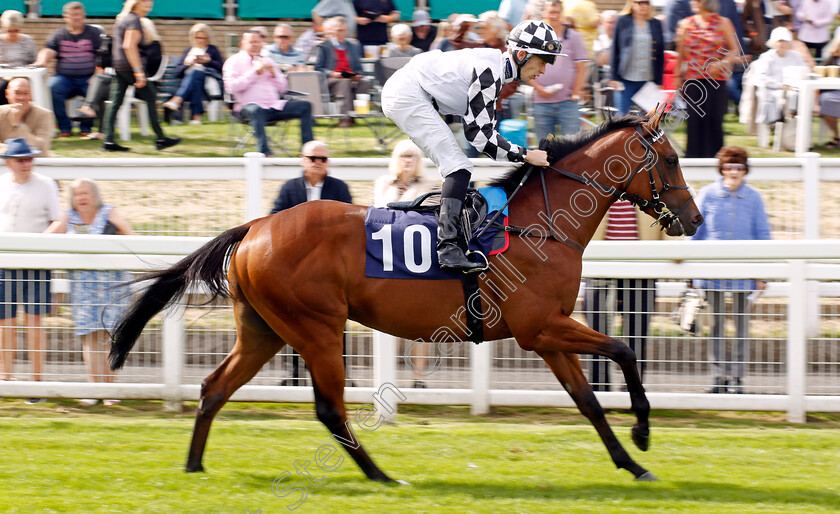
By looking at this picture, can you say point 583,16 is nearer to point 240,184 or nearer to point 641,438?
point 240,184

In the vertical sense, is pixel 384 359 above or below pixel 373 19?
below

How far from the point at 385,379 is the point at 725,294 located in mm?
1887

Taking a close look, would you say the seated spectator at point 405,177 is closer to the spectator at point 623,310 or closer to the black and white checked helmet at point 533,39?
the spectator at point 623,310

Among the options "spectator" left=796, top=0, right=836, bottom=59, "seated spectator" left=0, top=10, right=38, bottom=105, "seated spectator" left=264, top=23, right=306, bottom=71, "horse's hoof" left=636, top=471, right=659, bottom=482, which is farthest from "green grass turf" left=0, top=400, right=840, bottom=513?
"spectator" left=796, top=0, right=836, bottom=59

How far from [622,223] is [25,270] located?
11.2ft

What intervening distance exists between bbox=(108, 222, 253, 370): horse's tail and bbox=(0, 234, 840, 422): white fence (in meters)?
0.55

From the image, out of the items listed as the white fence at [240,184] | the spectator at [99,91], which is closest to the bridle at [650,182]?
the white fence at [240,184]

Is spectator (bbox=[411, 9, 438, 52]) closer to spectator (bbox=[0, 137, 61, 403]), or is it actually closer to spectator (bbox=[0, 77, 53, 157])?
spectator (bbox=[0, 77, 53, 157])

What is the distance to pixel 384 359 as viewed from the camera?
5.82 meters

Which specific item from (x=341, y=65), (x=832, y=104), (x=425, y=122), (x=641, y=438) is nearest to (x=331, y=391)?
(x=425, y=122)

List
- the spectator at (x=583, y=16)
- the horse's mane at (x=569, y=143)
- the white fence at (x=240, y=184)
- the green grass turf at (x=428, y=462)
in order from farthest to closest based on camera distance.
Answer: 1. the spectator at (x=583, y=16)
2. the white fence at (x=240, y=184)
3. the horse's mane at (x=569, y=143)
4. the green grass turf at (x=428, y=462)

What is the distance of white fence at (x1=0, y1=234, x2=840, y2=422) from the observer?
5.60 m

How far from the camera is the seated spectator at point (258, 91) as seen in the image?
9.91m

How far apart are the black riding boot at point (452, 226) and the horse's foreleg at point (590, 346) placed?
42 cm
